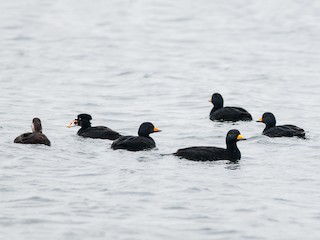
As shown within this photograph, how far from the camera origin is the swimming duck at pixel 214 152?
19.7 metres

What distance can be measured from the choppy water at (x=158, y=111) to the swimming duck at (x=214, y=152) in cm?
17

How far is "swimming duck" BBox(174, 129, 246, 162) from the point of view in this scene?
19.7 metres

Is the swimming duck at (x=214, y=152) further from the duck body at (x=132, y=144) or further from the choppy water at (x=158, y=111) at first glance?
the duck body at (x=132, y=144)

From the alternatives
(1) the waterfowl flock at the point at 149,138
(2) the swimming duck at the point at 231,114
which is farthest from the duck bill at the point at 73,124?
(2) the swimming duck at the point at 231,114

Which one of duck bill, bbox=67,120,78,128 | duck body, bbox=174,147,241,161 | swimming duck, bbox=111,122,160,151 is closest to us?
duck body, bbox=174,147,241,161

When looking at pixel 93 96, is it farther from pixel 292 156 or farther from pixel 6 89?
pixel 292 156

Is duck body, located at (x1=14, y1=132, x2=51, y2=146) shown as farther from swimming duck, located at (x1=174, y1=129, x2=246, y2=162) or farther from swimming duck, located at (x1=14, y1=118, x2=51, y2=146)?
swimming duck, located at (x1=174, y1=129, x2=246, y2=162)

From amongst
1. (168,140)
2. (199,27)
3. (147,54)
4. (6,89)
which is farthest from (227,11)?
(168,140)

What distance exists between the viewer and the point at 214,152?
19891mm

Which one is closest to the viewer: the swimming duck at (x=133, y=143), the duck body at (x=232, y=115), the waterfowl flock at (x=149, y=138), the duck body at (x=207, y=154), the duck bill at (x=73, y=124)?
the duck body at (x=207, y=154)

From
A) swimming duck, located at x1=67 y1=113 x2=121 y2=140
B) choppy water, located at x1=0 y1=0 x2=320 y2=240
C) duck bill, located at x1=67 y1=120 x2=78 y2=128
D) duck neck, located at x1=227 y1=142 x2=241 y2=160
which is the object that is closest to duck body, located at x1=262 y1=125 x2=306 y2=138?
choppy water, located at x1=0 y1=0 x2=320 y2=240

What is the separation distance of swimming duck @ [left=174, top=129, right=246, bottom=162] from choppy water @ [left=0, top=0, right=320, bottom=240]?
174 mm

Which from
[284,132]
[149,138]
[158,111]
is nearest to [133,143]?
[149,138]

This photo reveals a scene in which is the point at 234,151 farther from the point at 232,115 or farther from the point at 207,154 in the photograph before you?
the point at 232,115
